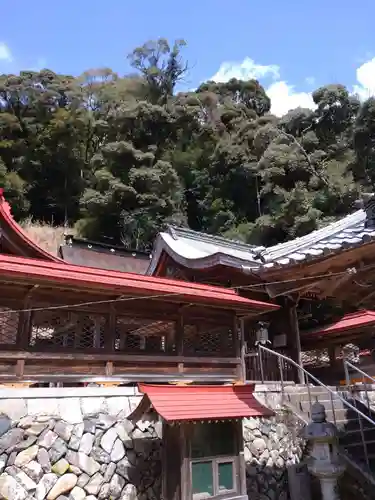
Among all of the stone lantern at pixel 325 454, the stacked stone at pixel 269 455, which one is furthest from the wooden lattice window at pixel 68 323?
the stone lantern at pixel 325 454

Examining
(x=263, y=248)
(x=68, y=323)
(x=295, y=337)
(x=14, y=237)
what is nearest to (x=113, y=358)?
(x=68, y=323)

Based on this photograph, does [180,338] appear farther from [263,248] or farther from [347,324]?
[347,324]

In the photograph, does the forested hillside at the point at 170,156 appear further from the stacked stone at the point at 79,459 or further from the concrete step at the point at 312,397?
the stacked stone at the point at 79,459

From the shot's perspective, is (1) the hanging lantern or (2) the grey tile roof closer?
(2) the grey tile roof

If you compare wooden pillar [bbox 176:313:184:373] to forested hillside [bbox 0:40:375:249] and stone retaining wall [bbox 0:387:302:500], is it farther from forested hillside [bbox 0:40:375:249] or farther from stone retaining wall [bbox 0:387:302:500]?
forested hillside [bbox 0:40:375:249]

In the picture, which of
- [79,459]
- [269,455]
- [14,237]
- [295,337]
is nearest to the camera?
[79,459]

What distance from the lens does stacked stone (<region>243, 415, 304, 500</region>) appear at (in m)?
8.82

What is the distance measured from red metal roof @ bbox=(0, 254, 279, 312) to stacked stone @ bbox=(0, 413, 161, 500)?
2254mm

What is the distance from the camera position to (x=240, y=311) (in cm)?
1009

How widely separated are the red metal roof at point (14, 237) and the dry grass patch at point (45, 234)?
25324 mm

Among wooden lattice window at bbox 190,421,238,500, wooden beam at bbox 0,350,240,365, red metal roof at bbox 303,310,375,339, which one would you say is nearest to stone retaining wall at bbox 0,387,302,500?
wooden beam at bbox 0,350,240,365

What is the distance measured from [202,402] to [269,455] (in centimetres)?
293

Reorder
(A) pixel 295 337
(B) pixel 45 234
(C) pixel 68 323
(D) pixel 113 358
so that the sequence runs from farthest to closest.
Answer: (B) pixel 45 234, (A) pixel 295 337, (C) pixel 68 323, (D) pixel 113 358

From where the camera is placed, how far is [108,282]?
8.10 m
